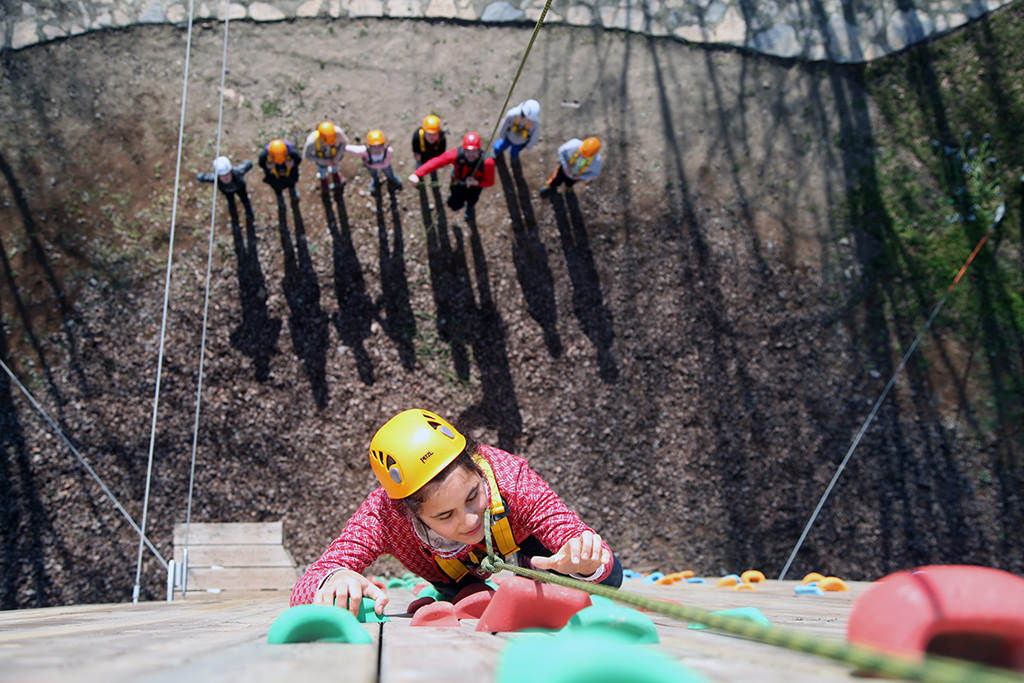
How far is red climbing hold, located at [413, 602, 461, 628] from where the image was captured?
5.50ft

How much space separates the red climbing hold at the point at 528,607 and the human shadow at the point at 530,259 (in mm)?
3823

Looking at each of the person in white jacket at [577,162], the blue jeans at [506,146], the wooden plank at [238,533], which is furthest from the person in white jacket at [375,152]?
the wooden plank at [238,533]

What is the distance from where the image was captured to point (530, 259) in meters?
5.32

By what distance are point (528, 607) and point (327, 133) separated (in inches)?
173

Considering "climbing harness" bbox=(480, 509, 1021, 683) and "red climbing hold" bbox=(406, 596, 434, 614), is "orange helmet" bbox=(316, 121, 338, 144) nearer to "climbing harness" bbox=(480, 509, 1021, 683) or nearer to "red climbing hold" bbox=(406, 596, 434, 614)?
"red climbing hold" bbox=(406, 596, 434, 614)

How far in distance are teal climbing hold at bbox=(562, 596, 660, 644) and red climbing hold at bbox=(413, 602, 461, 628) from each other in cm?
56

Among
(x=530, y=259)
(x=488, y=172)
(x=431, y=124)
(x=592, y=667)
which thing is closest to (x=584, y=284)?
(x=530, y=259)

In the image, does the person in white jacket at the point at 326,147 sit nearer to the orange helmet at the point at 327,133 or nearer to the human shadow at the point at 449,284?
the orange helmet at the point at 327,133

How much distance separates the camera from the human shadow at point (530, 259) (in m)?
5.24

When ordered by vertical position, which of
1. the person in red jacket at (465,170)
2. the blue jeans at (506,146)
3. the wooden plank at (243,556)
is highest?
the blue jeans at (506,146)

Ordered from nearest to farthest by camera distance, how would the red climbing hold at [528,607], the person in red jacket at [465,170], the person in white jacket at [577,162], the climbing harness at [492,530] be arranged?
the red climbing hold at [528,607] < the climbing harness at [492,530] < the person in red jacket at [465,170] < the person in white jacket at [577,162]

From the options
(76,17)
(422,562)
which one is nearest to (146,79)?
(76,17)

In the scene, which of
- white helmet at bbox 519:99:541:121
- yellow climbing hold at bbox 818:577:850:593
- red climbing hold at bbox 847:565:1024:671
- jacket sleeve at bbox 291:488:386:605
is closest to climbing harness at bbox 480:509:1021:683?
red climbing hold at bbox 847:565:1024:671

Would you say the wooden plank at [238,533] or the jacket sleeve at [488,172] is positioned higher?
the jacket sleeve at [488,172]
